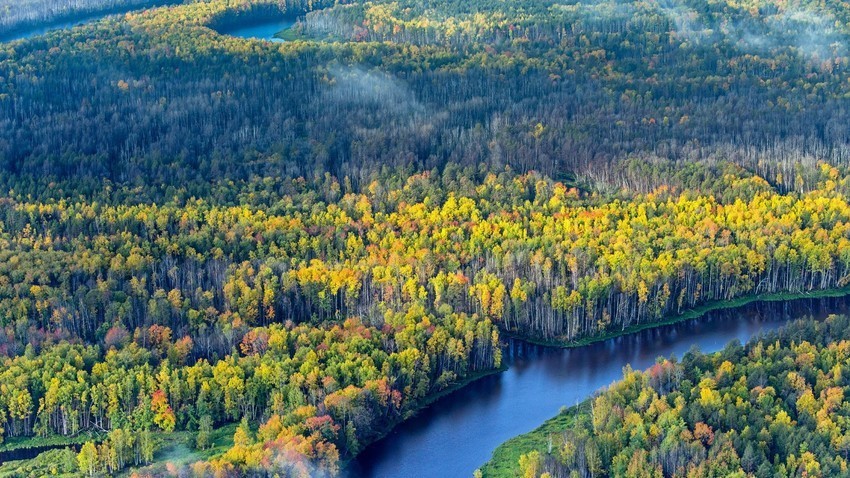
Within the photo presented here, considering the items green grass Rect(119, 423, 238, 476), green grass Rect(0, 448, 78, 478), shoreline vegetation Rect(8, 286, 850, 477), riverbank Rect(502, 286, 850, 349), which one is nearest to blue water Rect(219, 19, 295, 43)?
riverbank Rect(502, 286, 850, 349)

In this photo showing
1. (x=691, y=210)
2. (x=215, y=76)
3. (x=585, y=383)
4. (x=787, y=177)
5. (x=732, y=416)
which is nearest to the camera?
(x=732, y=416)

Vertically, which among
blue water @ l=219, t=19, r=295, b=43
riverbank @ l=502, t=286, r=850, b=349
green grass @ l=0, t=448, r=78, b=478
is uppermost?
blue water @ l=219, t=19, r=295, b=43

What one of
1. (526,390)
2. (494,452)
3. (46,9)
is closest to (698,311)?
(526,390)

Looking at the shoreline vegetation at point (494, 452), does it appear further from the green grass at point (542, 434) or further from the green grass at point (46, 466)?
the green grass at point (46, 466)

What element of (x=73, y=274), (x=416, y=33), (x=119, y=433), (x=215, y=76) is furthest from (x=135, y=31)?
(x=119, y=433)

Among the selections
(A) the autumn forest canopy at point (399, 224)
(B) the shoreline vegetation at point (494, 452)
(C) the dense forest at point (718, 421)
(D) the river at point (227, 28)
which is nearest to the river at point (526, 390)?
(B) the shoreline vegetation at point (494, 452)

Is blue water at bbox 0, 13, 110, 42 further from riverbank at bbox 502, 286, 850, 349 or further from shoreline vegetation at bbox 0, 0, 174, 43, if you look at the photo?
riverbank at bbox 502, 286, 850, 349

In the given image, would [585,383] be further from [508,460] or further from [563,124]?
[563,124]
